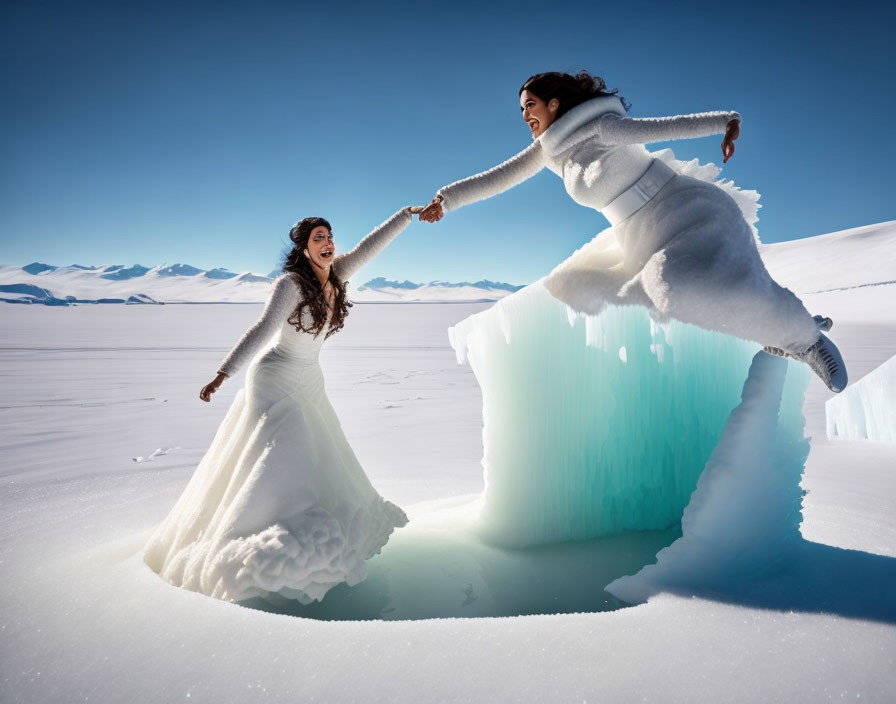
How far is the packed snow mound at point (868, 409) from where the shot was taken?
210 inches

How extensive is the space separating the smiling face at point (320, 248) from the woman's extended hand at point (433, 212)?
1.80 ft

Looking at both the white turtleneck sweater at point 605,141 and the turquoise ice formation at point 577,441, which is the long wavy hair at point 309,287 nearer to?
the turquoise ice formation at point 577,441

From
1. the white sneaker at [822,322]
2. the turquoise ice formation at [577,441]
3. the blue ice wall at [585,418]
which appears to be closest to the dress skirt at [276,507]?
the turquoise ice formation at [577,441]

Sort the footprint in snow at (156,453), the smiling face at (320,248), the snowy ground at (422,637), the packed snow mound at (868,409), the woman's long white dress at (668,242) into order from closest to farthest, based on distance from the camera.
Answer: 1. the snowy ground at (422,637)
2. the woman's long white dress at (668,242)
3. the smiling face at (320,248)
4. the packed snow mound at (868,409)
5. the footprint in snow at (156,453)

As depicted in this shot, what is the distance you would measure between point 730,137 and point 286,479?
8.08 ft

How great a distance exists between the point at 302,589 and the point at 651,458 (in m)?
2.14

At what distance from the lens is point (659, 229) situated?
2.43 m

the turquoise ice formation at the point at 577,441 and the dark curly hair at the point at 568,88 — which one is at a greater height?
the dark curly hair at the point at 568,88

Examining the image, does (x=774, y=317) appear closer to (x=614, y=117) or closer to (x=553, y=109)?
(x=614, y=117)

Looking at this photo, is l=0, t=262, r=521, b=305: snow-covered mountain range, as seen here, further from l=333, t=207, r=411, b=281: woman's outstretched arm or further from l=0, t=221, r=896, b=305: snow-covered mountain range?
l=333, t=207, r=411, b=281: woman's outstretched arm

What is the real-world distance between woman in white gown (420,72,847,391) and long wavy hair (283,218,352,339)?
1.10 metres

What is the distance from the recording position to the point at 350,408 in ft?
29.4

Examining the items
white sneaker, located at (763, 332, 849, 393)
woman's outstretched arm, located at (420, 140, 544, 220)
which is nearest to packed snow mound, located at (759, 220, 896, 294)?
white sneaker, located at (763, 332, 849, 393)

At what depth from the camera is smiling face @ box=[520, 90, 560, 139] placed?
103 inches
